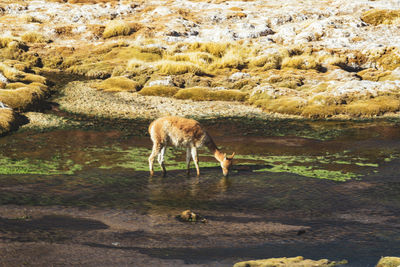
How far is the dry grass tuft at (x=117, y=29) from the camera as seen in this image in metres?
69.9

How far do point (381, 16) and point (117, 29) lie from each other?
4140 centimetres

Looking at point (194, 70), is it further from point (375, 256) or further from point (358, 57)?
point (375, 256)

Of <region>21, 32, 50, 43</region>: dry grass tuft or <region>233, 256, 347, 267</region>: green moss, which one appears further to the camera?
<region>21, 32, 50, 43</region>: dry grass tuft

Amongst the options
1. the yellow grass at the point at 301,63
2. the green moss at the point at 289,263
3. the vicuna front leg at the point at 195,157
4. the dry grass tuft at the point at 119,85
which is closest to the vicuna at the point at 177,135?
the vicuna front leg at the point at 195,157

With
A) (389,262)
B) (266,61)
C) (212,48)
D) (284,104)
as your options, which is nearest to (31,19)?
(212,48)

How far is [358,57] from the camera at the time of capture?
55.4m

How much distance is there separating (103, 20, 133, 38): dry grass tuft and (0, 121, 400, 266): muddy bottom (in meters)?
46.3

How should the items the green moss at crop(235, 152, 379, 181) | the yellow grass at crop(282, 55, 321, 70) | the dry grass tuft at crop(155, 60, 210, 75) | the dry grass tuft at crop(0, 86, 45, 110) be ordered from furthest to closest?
the yellow grass at crop(282, 55, 321, 70)
the dry grass tuft at crop(155, 60, 210, 75)
the dry grass tuft at crop(0, 86, 45, 110)
the green moss at crop(235, 152, 379, 181)

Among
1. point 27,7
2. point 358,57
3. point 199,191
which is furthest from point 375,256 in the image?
point 27,7

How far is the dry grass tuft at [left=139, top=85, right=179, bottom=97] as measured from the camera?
4331 cm

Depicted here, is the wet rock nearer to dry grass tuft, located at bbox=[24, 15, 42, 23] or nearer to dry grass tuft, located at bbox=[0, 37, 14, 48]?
dry grass tuft, located at bbox=[0, 37, 14, 48]

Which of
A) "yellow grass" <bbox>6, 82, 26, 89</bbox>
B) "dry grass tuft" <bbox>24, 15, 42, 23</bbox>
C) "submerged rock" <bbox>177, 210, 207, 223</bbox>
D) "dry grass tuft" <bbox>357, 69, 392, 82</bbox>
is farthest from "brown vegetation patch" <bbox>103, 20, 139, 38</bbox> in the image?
"submerged rock" <bbox>177, 210, 207, 223</bbox>

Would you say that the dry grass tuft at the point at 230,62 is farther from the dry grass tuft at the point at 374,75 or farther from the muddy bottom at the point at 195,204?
the muddy bottom at the point at 195,204

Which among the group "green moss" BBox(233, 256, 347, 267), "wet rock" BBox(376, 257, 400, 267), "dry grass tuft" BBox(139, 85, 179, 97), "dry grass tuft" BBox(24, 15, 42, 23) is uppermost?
"dry grass tuft" BBox(24, 15, 42, 23)
